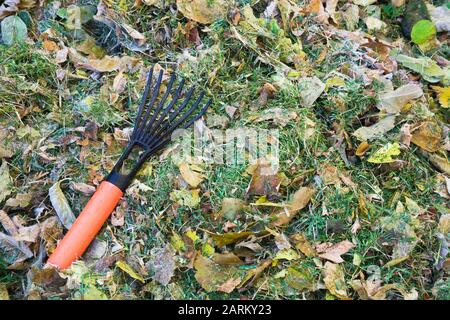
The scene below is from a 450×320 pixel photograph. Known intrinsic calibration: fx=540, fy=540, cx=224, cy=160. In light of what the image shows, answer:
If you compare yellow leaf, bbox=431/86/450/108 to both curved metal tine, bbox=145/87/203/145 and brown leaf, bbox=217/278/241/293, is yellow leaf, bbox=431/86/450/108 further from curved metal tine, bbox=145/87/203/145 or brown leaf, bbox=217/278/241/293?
brown leaf, bbox=217/278/241/293

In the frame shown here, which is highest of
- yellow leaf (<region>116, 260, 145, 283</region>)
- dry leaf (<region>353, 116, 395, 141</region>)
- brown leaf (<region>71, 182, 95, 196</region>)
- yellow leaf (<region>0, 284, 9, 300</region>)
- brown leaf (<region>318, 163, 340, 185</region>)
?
dry leaf (<region>353, 116, 395, 141</region>)

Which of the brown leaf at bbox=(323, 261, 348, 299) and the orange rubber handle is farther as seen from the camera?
the orange rubber handle

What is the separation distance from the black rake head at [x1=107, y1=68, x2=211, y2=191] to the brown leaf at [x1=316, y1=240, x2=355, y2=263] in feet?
2.77

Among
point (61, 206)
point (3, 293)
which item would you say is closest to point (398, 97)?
point (61, 206)

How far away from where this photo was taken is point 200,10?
113 inches

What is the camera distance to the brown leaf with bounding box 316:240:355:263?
2199 mm

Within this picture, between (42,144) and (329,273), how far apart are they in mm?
1448

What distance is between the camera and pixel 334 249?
2229 millimetres

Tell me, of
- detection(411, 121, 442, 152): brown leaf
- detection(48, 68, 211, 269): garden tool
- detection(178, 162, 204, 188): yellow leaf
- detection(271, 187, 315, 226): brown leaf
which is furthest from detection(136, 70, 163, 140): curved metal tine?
detection(411, 121, 442, 152): brown leaf

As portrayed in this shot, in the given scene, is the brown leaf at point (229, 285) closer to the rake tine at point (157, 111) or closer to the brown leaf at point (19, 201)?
the rake tine at point (157, 111)

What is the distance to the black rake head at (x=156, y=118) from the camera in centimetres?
243
